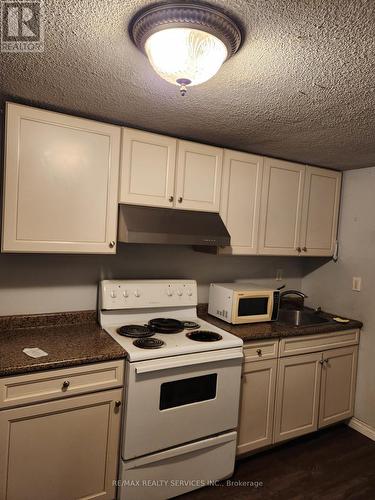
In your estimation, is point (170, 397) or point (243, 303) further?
point (243, 303)

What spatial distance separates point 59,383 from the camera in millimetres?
1639

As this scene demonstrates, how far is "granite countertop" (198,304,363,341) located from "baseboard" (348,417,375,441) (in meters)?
0.81

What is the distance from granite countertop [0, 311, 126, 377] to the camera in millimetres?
1597

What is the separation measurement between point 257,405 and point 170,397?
2.48 feet

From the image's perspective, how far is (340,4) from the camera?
3.13ft

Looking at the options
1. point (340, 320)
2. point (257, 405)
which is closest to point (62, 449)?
point (257, 405)

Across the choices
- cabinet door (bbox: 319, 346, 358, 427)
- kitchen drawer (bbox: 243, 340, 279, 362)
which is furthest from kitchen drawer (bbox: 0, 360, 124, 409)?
cabinet door (bbox: 319, 346, 358, 427)

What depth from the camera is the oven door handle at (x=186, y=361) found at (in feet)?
5.78

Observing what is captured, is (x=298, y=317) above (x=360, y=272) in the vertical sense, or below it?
below

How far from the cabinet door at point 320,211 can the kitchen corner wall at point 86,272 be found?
55cm

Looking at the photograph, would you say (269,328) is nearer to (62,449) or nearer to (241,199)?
(241,199)

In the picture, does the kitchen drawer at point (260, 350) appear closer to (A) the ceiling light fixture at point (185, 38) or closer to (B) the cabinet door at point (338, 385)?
(B) the cabinet door at point (338, 385)

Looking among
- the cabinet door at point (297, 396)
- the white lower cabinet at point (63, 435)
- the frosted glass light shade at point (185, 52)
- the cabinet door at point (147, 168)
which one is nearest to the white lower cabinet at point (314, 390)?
the cabinet door at point (297, 396)

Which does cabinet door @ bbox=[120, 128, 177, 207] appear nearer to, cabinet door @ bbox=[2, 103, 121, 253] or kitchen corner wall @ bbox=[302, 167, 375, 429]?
cabinet door @ bbox=[2, 103, 121, 253]
